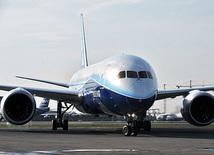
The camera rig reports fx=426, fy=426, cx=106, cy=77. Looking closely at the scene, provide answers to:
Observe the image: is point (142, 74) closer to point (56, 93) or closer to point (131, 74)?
point (131, 74)

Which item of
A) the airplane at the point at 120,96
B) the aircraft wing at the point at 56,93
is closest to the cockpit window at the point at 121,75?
the airplane at the point at 120,96

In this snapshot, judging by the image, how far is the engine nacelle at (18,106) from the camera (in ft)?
75.8

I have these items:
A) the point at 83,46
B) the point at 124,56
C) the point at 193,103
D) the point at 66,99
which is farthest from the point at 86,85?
the point at 83,46

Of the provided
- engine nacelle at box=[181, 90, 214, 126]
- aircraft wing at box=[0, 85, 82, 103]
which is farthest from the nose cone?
aircraft wing at box=[0, 85, 82, 103]

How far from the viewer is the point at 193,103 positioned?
23.7 metres

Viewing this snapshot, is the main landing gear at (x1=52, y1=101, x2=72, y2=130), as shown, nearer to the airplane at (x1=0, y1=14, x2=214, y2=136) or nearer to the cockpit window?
the airplane at (x1=0, y1=14, x2=214, y2=136)

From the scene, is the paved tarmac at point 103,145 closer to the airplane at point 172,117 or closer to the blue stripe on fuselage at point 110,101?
the blue stripe on fuselage at point 110,101

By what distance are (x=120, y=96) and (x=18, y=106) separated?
6426 millimetres

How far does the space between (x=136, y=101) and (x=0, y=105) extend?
8.00 meters

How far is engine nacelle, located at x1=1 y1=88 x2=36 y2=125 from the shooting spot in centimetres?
2309

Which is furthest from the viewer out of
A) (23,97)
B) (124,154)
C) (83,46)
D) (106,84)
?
(83,46)

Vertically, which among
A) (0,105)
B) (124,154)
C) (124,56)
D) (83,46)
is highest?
(83,46)

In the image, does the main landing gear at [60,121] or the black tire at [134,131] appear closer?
the black tire at [134,131]

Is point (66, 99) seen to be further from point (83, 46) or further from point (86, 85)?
point (83, 46)
